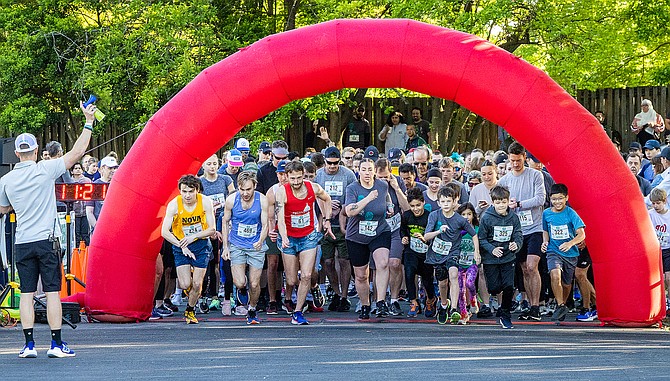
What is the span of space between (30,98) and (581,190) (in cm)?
1751

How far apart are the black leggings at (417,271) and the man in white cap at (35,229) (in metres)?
4.43

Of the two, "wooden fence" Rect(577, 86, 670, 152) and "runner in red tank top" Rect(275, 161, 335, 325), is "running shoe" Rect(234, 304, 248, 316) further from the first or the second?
"wooden fence" Rect(577, 86, 670, 152)

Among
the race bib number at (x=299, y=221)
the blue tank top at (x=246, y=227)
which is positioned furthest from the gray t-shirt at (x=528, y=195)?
the blue tank top at (x=246, y=227)

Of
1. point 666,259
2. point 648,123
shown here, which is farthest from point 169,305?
point 648,123

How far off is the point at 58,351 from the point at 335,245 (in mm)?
4685

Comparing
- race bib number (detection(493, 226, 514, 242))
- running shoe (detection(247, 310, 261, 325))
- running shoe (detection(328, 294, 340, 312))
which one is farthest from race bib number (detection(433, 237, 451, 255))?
running shoe (detection(247, 310, 261, 325))

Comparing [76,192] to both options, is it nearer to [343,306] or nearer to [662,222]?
[343,306]

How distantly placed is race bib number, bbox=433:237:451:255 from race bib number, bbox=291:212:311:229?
1.41 m

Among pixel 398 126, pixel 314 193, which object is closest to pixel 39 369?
pixel 314 193

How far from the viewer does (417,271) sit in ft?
45.3

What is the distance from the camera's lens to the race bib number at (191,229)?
12914 millimetres

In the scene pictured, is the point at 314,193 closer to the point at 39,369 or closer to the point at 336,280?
the point at 336,280

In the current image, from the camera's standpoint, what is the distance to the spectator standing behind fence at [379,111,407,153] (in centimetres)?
2355

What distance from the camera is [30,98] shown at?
1071 inches
